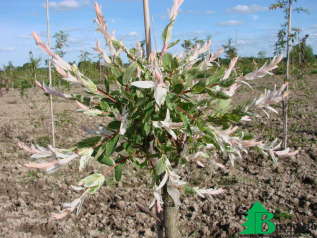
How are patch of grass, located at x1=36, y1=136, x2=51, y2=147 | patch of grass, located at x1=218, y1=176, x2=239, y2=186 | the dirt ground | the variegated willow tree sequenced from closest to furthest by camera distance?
1. the variegated willow tree
2. the dirt ground
3. patch of grass, located at x1=218, y1=176, x2=239, y2=186
4. patch of grass, located at x1=36, y1=136, x2=51, y2=147

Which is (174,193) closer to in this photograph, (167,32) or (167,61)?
(167,61)

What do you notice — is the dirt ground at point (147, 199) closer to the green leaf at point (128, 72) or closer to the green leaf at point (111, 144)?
the green leaf at point (111, 144)

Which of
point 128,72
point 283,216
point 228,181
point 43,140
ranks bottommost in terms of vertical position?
point 283,216

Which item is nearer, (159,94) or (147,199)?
(159,94)

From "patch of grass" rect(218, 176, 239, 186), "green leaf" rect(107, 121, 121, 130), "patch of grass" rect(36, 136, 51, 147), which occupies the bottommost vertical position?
"patch of grass" rect(218, 176, 239, 186)

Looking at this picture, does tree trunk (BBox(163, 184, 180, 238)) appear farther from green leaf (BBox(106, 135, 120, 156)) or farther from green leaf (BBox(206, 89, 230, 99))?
green leaf (BBox(206, 89, 230, 99))

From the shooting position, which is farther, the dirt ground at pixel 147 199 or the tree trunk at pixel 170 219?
the dirt ground at pixel 147 199

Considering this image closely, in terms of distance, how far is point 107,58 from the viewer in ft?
4.56

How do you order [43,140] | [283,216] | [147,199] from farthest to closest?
[43,140]
[147,199]
[283,216]

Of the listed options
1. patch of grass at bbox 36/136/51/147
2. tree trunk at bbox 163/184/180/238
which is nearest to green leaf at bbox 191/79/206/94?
tree trunk at bbox 163/184/180/238

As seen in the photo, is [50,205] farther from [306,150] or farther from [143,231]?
[306,150]

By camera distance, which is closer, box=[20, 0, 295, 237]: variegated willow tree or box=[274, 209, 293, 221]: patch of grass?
box=[20, 0, 295, 237]: variegated willow tree

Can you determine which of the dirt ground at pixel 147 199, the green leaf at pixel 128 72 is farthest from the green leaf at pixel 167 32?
the dirt ground at pixel 147 199

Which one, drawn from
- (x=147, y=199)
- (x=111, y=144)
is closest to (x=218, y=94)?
(x=111, y=144)
